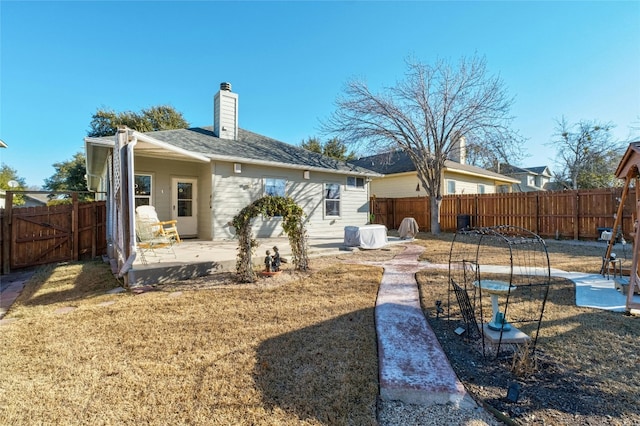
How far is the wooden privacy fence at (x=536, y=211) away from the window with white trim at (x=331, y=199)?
15.7ft

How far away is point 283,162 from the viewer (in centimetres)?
1035

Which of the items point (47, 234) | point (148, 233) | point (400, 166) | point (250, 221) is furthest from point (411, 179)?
point (47, 234)

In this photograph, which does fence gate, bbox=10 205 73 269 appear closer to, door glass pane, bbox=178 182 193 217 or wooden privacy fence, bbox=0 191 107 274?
wooden privacy fence, bbox=0 191 107 274

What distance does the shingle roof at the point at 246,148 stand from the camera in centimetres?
901

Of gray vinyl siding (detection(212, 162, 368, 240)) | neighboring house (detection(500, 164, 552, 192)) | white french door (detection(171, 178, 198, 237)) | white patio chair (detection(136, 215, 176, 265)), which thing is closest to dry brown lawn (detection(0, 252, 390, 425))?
white patio chair (detection(136, 215, 176, 265))

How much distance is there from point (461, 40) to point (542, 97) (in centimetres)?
415

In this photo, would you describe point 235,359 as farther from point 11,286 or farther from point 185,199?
point 185,199

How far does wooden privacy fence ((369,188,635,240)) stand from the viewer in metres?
10.5

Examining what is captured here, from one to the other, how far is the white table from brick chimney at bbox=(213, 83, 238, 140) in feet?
19.1

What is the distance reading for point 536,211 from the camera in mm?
12258

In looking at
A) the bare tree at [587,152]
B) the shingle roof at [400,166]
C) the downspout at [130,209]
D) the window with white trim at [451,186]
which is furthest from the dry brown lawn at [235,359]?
the bare tree at [587,152]

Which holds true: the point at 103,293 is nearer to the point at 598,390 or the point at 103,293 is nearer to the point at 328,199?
the point at 598,390

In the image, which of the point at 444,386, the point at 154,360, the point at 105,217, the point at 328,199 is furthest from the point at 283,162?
the point at 444,386

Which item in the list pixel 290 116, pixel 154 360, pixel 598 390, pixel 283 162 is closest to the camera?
pixel 598 390
